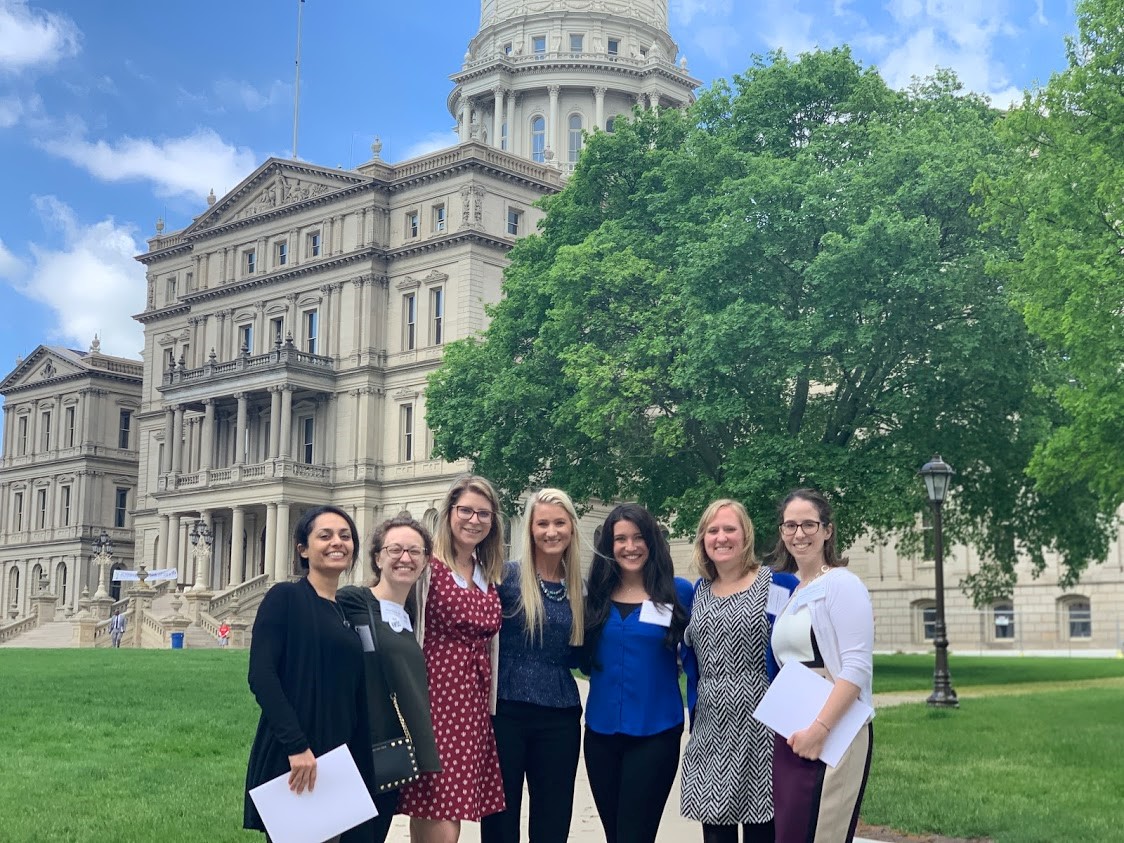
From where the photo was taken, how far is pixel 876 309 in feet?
102

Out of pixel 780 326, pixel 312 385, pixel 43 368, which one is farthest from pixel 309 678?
pixel 43 368

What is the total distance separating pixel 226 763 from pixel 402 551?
28.8 feet

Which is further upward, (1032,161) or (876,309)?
(1032,161)

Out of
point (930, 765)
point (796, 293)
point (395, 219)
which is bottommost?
point (930, 765)

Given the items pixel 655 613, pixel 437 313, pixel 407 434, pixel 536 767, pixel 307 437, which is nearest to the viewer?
pixel 655 613

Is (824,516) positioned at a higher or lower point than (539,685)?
higher

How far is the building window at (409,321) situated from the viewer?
66875 mm

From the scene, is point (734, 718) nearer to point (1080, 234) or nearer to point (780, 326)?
point (1080, 234)

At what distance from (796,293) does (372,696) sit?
27.0 metres

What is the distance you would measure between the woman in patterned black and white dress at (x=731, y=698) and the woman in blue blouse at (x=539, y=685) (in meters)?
0.72

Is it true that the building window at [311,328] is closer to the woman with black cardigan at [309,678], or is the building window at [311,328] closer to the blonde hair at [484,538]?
the blonde hair at [484,538]

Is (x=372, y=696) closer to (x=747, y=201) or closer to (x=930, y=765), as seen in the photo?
(x=930, y=765)

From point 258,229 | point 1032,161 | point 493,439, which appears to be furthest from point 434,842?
point 258,229

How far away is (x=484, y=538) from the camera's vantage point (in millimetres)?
8234
